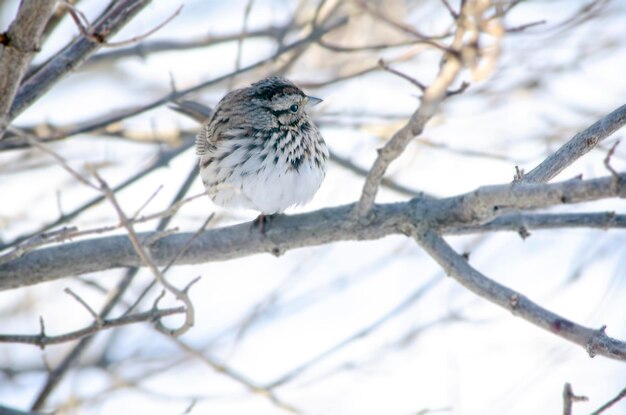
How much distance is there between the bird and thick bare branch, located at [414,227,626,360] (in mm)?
1667

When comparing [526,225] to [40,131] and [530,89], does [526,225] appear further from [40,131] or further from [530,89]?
[40,131]

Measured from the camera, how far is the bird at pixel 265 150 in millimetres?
5477

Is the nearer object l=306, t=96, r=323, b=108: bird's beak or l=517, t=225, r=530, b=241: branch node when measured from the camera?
l=517, t=225, r=530, b=241: branch node

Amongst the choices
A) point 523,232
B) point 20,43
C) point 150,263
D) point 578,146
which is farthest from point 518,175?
point 20,43

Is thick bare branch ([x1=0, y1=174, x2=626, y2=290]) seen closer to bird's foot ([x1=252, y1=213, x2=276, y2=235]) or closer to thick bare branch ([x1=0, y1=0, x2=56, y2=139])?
bird's foot ([x1=252, y1=213, x2=276, y2=235])

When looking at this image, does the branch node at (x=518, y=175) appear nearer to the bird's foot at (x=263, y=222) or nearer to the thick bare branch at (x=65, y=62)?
the bird's foot at (x=263, y=222)

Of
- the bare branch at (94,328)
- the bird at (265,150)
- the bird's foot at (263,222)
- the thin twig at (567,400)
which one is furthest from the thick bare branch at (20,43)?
the thin twig at (567,400)

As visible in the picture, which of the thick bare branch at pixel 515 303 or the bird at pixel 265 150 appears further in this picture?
the bird at pixel 265 150

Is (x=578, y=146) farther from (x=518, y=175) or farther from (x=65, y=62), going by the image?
(x=65, y=62)

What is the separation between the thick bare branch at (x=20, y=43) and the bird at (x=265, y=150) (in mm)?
1831

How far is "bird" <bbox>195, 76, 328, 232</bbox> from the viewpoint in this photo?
548cm

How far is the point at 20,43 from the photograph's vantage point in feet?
11.7

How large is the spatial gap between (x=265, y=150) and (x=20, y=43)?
90.5 inches

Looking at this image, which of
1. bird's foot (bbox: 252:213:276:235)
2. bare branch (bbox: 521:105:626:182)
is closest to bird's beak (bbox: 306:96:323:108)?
bird's foot (bbox: 252:213:276:235)
